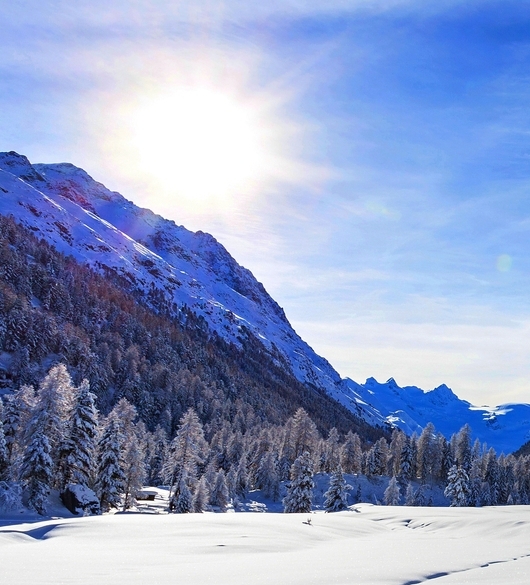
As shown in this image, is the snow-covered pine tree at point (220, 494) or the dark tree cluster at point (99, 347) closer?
the snow-covered pine tree at point (220, 494)

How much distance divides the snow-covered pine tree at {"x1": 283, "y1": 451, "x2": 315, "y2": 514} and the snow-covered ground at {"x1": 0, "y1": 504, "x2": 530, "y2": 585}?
33.5m

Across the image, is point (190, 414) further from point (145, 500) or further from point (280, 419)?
point (280, 419)

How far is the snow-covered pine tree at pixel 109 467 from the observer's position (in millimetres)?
45031

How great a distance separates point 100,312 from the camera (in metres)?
171

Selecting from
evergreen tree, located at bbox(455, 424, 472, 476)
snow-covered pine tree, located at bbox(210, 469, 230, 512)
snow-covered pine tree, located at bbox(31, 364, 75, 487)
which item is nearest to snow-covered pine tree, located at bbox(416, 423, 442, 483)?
evergreen tree, located at bbox(455, 424, 472, 476)

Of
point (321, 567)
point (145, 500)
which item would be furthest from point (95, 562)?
point (145, 500)

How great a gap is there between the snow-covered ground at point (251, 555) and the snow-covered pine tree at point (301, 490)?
33452 millimetres

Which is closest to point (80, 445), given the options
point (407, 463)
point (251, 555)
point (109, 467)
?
point (109, 467)

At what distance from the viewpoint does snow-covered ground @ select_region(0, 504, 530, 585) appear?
353 inches

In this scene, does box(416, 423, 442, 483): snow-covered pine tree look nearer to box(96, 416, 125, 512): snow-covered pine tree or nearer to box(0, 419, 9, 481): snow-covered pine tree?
box(96, 416, 125, 512): snow-covered pine tree

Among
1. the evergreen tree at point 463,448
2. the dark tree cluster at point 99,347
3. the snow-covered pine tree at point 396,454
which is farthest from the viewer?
the dark tree cluster at point 99,347

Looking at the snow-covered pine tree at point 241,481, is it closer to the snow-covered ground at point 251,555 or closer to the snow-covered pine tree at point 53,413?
the snow-covered pine tree at point 53,413

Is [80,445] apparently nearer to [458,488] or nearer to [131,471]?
[131,471]

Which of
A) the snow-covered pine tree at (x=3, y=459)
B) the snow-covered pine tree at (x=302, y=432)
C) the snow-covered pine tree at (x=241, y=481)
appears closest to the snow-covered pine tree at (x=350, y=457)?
the snow-covered pine tree at (x=302, y=432)
